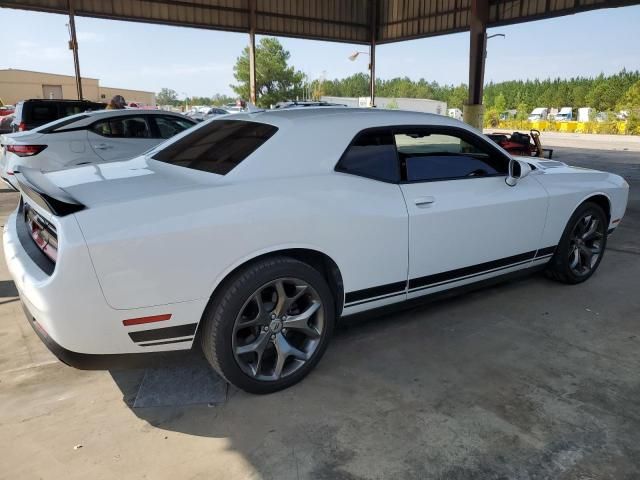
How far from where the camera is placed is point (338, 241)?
2.83m

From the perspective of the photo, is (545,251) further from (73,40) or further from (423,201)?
(73,40)

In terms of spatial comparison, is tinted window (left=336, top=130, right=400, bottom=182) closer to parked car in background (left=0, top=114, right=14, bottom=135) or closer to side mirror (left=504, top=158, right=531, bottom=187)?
side mirror (left=504, top=158, right=531, bottom=187)

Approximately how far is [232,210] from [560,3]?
49.0 feet

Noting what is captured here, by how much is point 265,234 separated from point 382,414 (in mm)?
1107

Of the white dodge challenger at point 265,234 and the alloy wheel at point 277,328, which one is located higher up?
the white dodge challenger at point 265,234

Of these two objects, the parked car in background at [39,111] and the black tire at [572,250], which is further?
the parked car in background at [39,111]

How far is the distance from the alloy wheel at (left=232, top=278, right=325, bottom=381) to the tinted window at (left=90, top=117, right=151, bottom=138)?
619 centimetres

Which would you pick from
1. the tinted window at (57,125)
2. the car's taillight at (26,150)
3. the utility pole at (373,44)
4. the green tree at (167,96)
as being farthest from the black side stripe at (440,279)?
the green tree at (167,96)

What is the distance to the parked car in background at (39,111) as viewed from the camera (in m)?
9.69

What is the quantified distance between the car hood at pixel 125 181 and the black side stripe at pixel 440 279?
1090mm

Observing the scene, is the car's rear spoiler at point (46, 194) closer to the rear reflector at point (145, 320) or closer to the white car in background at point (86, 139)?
the rear reflector at point (145, 320)

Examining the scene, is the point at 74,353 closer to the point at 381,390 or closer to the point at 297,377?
the point at 297,377

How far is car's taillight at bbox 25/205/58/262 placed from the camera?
2.44 m

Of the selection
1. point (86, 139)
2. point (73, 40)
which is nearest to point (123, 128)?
point (86, 139)
